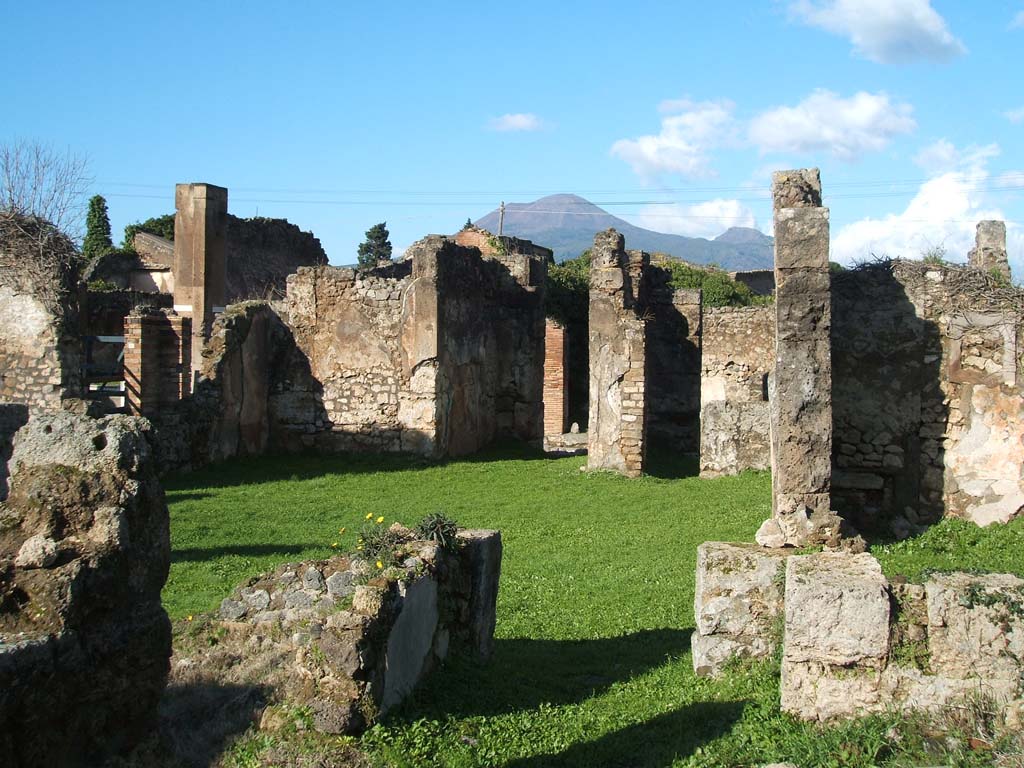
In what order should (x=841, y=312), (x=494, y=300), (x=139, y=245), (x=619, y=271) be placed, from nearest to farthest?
(x=841, y=312)
(x=619, y=271)
(x=494, y=300)
(x=139, y=245)

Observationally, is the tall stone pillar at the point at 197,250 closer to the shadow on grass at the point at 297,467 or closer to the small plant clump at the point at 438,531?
the shadow on grass at the point at 297,467

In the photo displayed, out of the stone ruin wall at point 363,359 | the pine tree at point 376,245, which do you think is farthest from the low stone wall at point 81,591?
the pine tree at point 376,245

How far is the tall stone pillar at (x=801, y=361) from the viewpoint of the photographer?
32.2ft

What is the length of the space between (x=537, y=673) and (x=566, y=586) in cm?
262

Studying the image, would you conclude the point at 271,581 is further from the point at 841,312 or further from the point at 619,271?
the point at 619,271

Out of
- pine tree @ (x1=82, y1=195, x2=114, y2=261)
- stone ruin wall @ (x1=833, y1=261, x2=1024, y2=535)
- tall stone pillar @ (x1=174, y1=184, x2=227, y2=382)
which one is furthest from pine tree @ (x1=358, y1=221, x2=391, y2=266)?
stone ruin wall @ (x1=833, y1=261, x2=1024, y2=535)

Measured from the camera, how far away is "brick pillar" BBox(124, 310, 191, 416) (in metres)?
16.8

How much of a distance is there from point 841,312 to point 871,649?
22.4 ft

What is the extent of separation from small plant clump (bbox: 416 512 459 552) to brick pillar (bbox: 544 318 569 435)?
16.1 metres

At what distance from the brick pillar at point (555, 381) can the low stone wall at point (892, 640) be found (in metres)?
17.5

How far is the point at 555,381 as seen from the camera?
23.3 m

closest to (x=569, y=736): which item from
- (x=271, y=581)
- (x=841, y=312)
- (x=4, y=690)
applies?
(x=271, y=581)

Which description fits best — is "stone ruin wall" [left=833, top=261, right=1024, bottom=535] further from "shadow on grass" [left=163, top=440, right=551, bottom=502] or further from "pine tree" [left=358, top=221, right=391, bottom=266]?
"pine tree" [left=358, top=221, right=391, bottom=266]

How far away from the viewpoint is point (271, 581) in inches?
233
